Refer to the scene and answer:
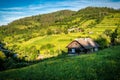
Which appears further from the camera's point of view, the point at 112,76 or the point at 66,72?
the point at 66,72

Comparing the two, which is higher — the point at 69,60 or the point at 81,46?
the point at 69,60

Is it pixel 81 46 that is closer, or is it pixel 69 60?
pixel 69 60

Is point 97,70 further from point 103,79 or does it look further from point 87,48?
point 87,48

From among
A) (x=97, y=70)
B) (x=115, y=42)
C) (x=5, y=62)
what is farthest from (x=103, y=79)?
(x=115, y=42)

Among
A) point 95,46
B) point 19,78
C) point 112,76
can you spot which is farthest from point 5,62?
point 95,46

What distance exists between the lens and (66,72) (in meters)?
27.9

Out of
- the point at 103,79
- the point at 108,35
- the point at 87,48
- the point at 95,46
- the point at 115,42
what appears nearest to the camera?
the point at 103,79

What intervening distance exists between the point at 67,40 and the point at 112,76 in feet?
286

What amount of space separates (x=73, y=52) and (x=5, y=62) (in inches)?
1297

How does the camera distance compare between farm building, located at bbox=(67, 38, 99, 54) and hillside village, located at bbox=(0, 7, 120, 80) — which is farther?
farm building, located at bbox=(67, 38, 99, 54)

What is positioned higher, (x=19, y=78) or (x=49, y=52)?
(x=19, y=78)

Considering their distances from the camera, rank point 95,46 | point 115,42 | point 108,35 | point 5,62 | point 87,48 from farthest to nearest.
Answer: point 108,35, point 115,42, point 95,46, point 87,48, point 5,62

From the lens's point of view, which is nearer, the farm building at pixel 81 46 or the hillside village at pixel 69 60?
the hillside village at pixel 69 60

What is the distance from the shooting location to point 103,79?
22.5m
